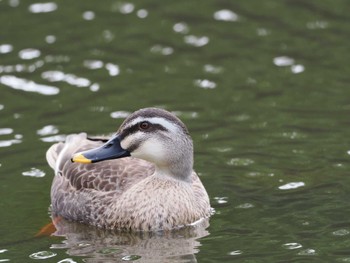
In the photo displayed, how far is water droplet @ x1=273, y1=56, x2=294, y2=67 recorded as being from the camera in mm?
19527

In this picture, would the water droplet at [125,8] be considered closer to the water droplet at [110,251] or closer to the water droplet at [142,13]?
the water droplet at [142,13]

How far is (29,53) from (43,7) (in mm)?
2110

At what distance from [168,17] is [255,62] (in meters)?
2.53

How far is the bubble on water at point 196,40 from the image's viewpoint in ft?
67.1

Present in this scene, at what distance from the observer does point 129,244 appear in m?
13.8

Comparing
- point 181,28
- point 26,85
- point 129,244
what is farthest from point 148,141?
point 181,28

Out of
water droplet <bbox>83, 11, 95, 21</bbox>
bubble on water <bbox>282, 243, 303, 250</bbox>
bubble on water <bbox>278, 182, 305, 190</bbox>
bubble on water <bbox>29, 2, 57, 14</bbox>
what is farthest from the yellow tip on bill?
bubble on water <bbox>29, 2, 57, 14</bbox>

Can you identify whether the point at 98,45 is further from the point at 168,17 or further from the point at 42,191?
the point at 42,191

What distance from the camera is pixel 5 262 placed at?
13055 millimetres

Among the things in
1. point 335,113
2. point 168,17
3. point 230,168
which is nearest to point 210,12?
point 168,17

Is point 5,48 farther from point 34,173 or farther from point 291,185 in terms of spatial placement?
point 291,185

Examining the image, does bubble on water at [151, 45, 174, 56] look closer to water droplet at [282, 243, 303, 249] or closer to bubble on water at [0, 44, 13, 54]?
bubble on water at [0, 44, 13, 54]

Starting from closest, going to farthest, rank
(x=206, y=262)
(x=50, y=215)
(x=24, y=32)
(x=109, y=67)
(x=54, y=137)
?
(x=206, y=262), (x=50, y=215), (x=54, y=137), (x=109, y=67), (x=24, y=32)

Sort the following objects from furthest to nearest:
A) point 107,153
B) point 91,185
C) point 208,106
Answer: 1. point 208,106
2. point 91,185
3. point 107,153
